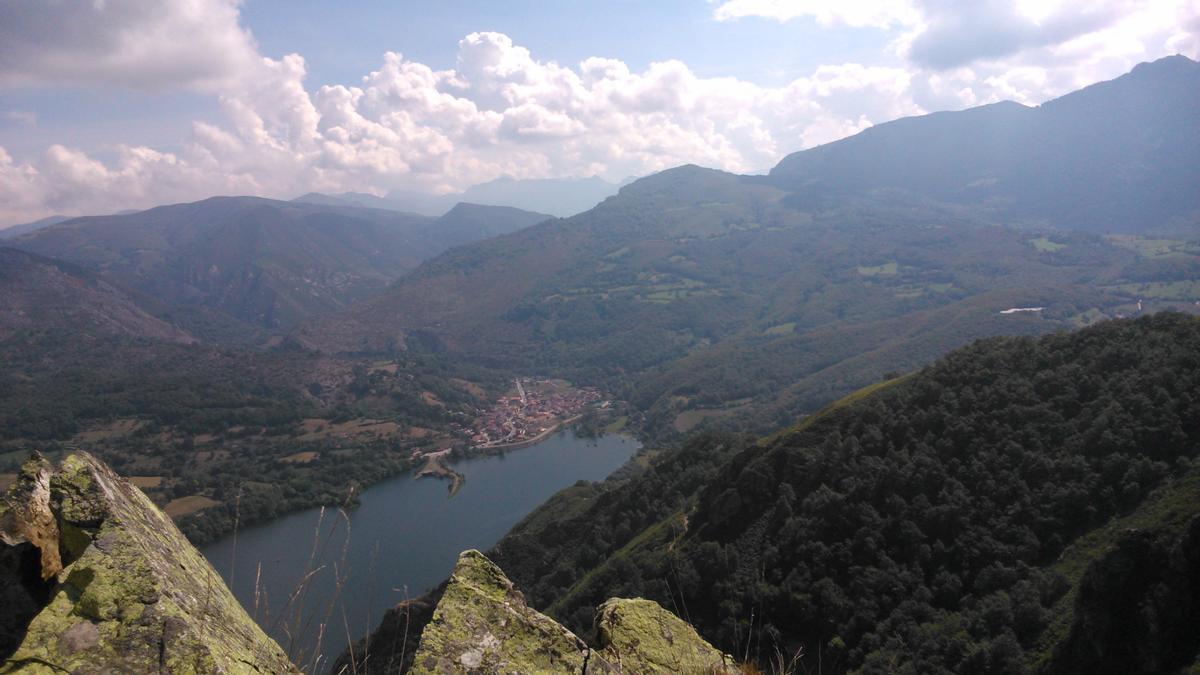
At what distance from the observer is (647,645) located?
167 inches

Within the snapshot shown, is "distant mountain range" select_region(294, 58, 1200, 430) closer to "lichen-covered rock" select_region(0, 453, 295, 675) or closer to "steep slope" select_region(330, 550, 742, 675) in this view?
"steep slope" select_region(330, 550, 742, 675)

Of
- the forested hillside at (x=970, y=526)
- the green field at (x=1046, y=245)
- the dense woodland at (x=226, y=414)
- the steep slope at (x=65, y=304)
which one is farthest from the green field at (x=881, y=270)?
the steep slope at (x=65, y=304)

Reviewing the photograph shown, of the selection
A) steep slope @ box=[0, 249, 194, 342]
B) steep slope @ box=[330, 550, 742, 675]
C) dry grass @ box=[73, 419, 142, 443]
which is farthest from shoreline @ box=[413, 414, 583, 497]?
steep slope @ box=[0, 249, 194, 342]

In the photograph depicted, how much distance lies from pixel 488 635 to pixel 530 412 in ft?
287

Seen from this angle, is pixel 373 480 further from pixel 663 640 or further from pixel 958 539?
pixel 663 640

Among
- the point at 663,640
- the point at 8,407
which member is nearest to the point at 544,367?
the point at 8,407

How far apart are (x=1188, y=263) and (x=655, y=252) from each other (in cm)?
11055

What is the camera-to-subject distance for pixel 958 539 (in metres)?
20.6

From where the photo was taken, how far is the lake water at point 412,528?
4009cm

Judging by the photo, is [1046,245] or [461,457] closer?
[461,457]

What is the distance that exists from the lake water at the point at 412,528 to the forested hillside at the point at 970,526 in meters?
15.4

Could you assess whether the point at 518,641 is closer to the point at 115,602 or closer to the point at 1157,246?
the point at 115,602

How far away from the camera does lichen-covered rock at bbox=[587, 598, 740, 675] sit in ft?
13.0

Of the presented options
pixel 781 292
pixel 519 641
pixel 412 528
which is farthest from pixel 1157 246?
pixel 519 641
